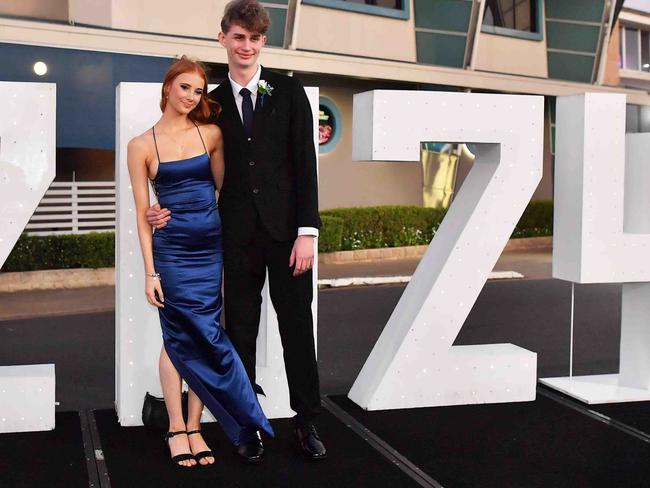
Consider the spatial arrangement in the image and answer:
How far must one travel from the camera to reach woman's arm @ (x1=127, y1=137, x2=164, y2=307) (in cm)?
439

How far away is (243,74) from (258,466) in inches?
75.3

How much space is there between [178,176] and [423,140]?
159 centimetres

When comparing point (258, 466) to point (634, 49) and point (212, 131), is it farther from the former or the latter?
point (634, 49)

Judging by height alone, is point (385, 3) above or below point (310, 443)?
above

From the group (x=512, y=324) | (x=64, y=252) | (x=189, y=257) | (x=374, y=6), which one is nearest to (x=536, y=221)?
(x=374, y=6)

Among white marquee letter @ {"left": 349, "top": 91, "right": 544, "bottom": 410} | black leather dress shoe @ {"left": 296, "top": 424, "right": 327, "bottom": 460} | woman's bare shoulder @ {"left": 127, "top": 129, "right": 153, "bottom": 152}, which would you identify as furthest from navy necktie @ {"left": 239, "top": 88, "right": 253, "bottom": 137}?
black leather dress shoe @ {"left": 296, "top": 424, "right": 327, "bottom": 460}

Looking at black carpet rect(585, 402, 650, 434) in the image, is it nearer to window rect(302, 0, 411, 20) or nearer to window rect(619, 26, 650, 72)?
window rect(302, 0, 411, 20)

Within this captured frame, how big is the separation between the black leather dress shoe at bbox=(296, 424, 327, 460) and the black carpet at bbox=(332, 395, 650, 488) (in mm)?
425

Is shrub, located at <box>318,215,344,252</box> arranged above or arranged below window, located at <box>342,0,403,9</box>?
below

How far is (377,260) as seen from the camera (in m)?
15.7

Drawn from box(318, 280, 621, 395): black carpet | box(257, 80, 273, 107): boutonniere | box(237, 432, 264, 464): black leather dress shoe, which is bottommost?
box(237, 432, 264, 464): black leather dress shoe

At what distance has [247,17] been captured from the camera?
4375 millimetres

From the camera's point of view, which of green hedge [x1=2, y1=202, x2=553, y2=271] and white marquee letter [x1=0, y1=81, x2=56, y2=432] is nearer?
white marquee letter [x1=0, y1=81, x2=56, y2=432]

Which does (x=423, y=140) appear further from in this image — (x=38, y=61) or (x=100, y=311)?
(x=38, y=61)
